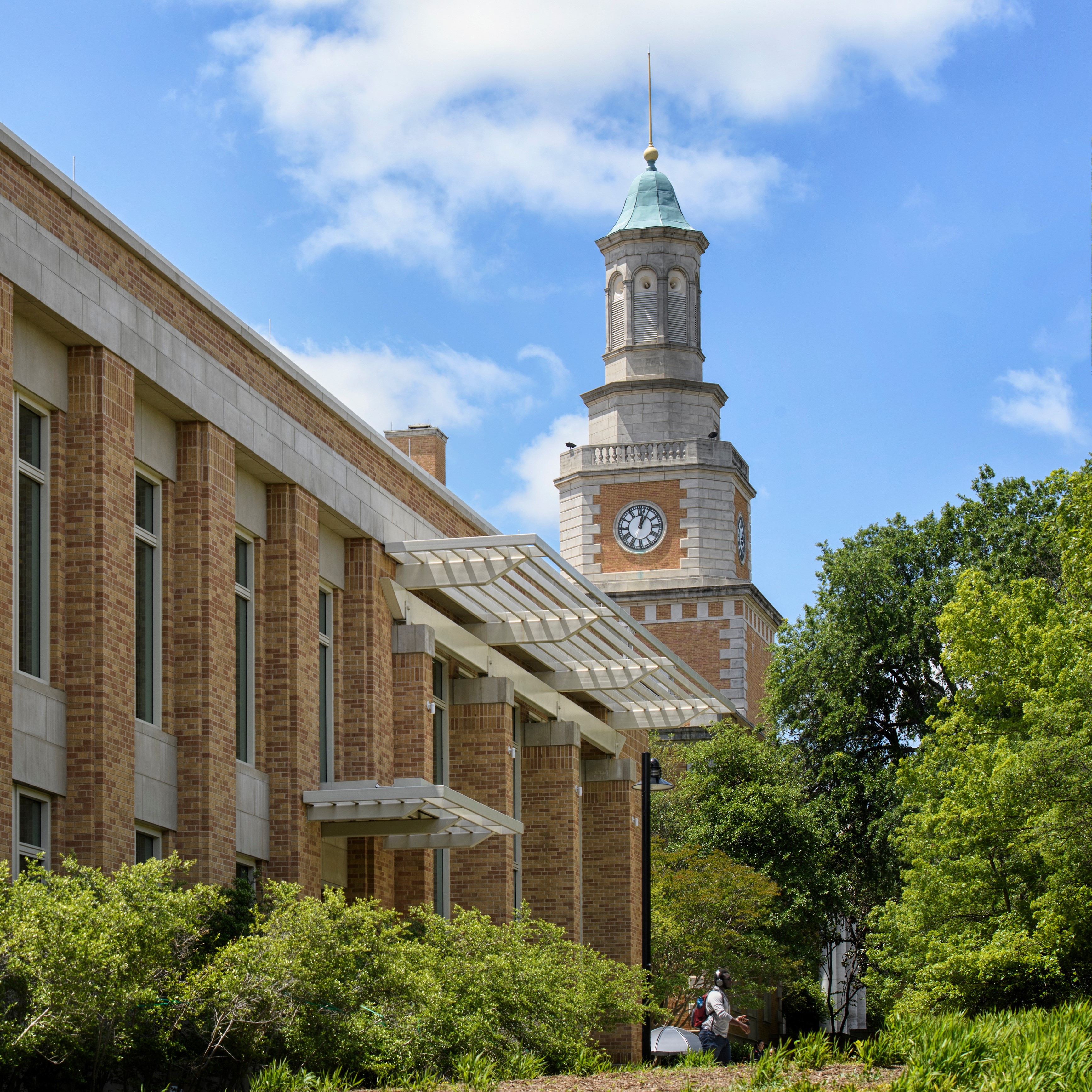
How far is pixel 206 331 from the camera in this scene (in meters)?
21.1

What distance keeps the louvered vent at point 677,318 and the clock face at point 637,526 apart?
663 centimetres

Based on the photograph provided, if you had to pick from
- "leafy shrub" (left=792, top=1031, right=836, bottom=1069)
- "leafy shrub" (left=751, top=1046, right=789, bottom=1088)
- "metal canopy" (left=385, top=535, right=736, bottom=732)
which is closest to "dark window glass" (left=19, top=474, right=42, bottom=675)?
"metal canopy" (left=385, top=535, right=736, bottom=732)

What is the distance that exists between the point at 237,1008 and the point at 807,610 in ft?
108

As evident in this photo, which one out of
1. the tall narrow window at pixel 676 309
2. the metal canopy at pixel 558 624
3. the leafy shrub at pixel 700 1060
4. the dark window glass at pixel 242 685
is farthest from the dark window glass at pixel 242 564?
the tall narrow window at pixel 676 309

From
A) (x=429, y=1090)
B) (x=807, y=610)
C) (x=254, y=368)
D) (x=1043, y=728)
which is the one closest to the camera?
(x=429, y=1090)

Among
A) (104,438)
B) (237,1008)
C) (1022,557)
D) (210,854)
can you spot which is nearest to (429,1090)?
(237,1008)

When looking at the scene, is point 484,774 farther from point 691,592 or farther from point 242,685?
point 691,592

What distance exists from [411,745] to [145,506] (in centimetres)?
701

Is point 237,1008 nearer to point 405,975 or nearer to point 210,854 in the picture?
point 405,975

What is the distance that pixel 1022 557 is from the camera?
43.5 m

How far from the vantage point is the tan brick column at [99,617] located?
696 inches

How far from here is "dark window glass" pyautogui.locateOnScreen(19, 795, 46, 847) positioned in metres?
17.2

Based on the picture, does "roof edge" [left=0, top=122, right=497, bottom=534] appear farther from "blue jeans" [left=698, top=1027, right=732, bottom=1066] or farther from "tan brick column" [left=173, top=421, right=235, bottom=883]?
"blue jeans" [left=698, top=1027, right=732, bottom=1066]

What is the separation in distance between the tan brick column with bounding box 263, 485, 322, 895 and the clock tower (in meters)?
44.1
